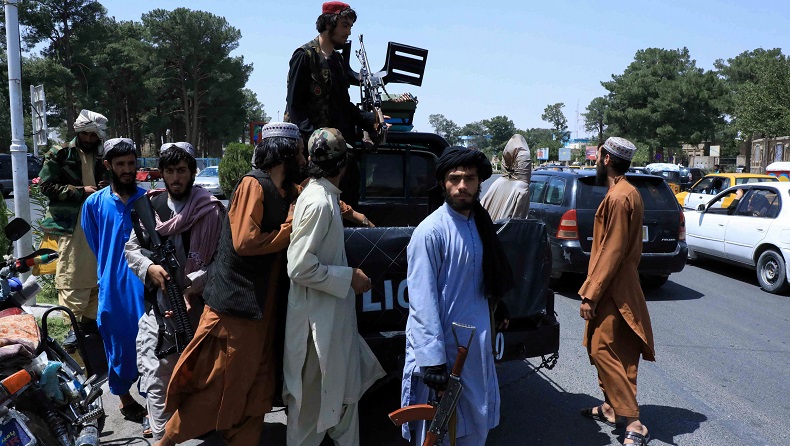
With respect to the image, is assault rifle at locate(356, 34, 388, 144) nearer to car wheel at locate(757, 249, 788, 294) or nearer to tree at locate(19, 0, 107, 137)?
car wheel at locate(757, 249, 788, 294)

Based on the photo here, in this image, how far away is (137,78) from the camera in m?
45.2

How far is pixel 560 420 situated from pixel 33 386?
3.18 m

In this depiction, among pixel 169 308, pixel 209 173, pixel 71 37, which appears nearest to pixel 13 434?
pixel 169 308

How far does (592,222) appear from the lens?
308 inches

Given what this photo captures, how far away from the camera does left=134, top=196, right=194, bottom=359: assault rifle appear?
10.7 feet

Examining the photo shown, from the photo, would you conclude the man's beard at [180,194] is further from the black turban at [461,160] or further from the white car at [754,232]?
the white car at [754,232]

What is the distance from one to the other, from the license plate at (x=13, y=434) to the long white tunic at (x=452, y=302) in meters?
1.60

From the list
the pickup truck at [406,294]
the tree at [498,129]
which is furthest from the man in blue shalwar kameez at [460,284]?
the tree at [498,129]

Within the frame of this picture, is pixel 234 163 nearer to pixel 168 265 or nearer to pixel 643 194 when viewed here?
pixel 643 194

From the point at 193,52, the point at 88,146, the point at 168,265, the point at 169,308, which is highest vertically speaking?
the point at 193,52

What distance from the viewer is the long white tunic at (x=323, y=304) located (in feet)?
9.41

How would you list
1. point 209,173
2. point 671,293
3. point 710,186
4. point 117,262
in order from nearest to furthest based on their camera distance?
point 117,262
point 671,293
point 710,186
point 209,173

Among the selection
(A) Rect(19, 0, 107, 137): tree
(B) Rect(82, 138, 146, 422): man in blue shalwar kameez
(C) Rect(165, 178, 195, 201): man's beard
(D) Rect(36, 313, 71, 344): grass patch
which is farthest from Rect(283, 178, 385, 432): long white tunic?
(A) Rect(19, 0, 107, 137): tree

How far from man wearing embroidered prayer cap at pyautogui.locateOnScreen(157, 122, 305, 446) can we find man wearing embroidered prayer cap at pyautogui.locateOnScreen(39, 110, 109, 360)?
183cm
